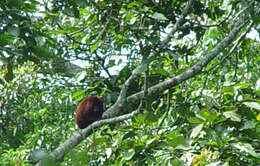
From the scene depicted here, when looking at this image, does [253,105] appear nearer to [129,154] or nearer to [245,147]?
[245,147]

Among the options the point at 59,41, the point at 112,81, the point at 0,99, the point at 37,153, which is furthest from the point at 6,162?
the point at 37,153

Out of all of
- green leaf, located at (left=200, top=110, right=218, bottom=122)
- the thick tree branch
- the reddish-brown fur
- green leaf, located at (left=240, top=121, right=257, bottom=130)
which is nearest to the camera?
green leaf, located at (left=200, top=110, right=218, bottom=122)

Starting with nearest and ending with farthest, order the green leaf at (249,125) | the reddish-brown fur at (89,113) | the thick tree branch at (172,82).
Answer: the green leaf at (249,125) → the thick tree branch at (172,82) → the reddish-brown fur at (89,113)

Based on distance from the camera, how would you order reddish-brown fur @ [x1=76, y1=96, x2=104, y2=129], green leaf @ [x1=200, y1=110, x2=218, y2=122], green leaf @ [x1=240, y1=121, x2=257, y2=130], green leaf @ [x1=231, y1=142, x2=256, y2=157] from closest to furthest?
green leaf @ [x1=231, y1=142, x2=256, y2=157]
green leaf @ [x1=200, y1=110, x2=218, y2=122]
green leaf @ [x1=240, y1=121, x2=257, y2=130]
reddish-brown fur @ [x1=76, y1=96, x2=104, y2=129]

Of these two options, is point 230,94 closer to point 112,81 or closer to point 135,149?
point 135,149

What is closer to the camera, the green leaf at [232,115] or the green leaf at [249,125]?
the green leaf at [232,115]

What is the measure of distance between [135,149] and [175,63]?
3.72 ft

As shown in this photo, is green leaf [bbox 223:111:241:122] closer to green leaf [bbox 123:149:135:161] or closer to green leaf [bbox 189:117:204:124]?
green leaf [bbox 189:117:204:124]

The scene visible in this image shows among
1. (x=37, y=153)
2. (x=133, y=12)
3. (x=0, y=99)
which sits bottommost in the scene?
(x=0, y=99)

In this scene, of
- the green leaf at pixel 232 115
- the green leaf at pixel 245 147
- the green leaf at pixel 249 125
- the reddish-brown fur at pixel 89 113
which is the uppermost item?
the green leaf at pixel 232 115

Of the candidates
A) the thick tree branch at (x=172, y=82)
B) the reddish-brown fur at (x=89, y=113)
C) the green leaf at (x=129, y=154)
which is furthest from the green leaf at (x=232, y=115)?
the reddish-brown fur at (x=89, y=113)

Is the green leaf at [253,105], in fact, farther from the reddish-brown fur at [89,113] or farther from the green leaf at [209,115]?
the reddish-brown fur at [89,113]

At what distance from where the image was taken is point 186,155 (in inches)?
79.4

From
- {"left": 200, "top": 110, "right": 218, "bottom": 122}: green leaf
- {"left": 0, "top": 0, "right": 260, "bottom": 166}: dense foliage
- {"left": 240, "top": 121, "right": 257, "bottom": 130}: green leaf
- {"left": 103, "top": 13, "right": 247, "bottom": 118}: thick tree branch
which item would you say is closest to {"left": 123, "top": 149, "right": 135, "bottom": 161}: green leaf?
{"left": 0, "top": 0, "right": 260, "bottom": 166}: dense foliage
